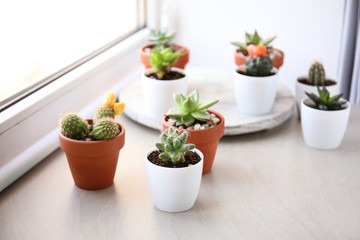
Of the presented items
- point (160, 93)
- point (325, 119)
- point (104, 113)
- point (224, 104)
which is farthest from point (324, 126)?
point (104, 113)

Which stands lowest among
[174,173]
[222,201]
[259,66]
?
[222,201]

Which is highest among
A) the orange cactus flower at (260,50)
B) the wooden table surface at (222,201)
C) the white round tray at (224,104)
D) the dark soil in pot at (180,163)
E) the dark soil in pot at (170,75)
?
the orange cactus flower at (260,50)

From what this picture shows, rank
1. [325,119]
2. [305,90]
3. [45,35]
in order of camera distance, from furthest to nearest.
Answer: [305,90] → [45,35] → [325,119]

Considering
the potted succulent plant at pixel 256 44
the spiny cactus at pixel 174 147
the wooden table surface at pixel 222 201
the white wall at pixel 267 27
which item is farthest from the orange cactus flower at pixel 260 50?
the spiny cactus at pixel 174 147

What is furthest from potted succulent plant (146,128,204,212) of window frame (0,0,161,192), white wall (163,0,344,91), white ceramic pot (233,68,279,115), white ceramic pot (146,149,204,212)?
white wall (163,0,344,91)

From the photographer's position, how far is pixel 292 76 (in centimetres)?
191

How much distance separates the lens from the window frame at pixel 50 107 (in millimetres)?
1154

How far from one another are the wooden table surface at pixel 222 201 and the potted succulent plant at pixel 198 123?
9 cm

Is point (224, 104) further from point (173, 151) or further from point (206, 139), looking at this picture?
point (173, 151)

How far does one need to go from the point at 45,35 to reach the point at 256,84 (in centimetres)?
60

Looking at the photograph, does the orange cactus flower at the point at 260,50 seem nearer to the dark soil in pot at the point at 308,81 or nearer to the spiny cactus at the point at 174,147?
the dark soil in pot at the point at 308,81

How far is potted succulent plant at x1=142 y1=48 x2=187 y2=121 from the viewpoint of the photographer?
137cm

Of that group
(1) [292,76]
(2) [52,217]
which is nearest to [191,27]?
(1) [292,76]

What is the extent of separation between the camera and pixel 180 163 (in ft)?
3.33
